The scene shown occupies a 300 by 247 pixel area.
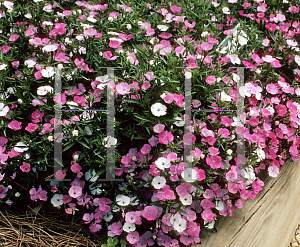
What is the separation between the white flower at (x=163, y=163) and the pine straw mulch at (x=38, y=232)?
686mm

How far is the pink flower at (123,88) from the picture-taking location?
173cm

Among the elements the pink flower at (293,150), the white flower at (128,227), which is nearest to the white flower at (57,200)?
the white flower at (128,227)

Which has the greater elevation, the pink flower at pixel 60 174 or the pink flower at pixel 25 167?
the pink flower at pixel 25 167

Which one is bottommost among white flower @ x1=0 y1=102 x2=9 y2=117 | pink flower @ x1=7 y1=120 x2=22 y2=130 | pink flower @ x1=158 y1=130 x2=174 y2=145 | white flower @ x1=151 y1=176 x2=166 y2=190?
white flower @ x1=151 y1=176 x2=166 y2=190

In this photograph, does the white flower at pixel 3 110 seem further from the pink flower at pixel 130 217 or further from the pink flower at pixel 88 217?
the pink flower at pixel 130 217

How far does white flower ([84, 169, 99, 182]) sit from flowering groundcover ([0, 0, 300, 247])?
12 mm

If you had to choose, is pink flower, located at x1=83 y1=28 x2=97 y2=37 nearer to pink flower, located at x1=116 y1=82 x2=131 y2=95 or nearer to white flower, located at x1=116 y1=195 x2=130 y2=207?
pink flower, located at x1=116 y1=82 x2=131 y2=95

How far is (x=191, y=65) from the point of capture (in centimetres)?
189

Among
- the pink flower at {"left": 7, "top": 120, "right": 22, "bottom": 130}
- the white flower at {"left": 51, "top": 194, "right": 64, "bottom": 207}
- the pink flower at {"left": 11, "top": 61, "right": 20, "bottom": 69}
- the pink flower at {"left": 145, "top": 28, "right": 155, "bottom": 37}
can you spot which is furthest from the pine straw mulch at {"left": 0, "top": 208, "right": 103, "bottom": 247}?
the pink flower at {"left": 145, "top": 28, "right": 155, "bottom": 37}

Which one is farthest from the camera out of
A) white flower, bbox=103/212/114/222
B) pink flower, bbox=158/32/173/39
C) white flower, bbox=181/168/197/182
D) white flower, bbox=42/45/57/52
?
pink flower, bbox=158/32/173/39

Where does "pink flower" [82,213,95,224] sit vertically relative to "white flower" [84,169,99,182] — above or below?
below

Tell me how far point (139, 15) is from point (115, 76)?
79 cm

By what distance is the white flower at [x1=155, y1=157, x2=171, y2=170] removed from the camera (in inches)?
64.2

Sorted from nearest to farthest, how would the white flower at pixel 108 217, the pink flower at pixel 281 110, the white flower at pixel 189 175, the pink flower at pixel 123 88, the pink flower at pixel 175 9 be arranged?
1. the white flower at pixel 189 175
2. the pink flower at pixel 123 88
3. the white flower at pixel 108 217
4. the pink flower at pixel 281 110
5. the pink flower at pixel 175 9
